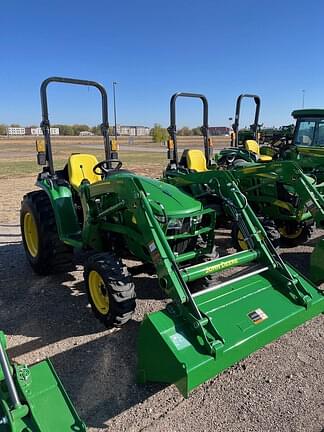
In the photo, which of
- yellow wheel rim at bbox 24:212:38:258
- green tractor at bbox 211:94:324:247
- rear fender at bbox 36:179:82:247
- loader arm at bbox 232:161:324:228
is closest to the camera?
rear fender at bbox 36:179:82:247

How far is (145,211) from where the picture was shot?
3.23m

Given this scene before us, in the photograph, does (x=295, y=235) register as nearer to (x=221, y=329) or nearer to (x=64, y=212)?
(x=64, y=212)

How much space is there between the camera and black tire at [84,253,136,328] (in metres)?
3.23

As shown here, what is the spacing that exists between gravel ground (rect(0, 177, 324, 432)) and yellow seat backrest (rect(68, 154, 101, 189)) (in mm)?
1509

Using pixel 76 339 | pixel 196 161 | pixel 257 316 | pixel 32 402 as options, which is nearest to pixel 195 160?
pixel 196 161

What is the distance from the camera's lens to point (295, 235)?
6137 millimetres

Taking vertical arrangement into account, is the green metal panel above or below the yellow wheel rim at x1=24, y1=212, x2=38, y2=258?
above

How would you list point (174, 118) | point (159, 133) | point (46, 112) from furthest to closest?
point (159, 133)
point (174, 118)
point (46, 112)

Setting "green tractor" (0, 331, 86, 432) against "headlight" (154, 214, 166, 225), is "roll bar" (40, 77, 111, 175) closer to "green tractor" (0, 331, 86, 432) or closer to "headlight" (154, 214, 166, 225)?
"headlight" (154, 214, 166, 225)

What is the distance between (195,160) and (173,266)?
484cm

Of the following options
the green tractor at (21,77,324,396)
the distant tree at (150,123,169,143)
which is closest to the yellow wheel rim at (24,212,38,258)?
the green tractor at (21,77,324,396)

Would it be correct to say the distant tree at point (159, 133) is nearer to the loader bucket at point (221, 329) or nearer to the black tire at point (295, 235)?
the black tire at point (295, 235)

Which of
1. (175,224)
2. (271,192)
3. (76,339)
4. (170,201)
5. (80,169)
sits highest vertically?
(80,169)

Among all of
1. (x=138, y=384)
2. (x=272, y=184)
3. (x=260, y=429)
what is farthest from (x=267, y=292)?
(x=272, y=184)
